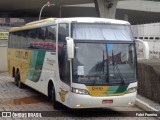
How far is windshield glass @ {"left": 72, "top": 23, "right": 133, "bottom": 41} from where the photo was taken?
12047mm

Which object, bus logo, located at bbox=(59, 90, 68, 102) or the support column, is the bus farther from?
the support column

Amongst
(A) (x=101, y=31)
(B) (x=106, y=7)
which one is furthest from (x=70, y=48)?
(B) (x=106, y=7)

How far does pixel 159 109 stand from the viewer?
12.4m

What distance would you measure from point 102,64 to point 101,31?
1.11 meters

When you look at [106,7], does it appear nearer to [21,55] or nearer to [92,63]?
[21,55]

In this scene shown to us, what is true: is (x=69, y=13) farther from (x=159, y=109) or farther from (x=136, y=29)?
(x=159, y=109)

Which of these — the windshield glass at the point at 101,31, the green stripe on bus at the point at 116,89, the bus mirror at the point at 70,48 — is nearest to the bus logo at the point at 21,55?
the windshield glass at the point at 101,31

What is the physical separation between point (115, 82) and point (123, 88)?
29cm

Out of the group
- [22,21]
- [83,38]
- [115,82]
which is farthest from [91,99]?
[22,21]

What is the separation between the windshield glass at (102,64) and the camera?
38.0 ft

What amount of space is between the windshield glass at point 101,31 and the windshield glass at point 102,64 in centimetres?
28

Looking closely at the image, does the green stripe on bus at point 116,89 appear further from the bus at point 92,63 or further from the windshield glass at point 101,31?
the windshield glass at point 101,31

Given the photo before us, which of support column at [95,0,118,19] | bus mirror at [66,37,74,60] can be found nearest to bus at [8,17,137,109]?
bus mirror at [66,37,74,60]

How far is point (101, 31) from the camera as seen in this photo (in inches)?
484
